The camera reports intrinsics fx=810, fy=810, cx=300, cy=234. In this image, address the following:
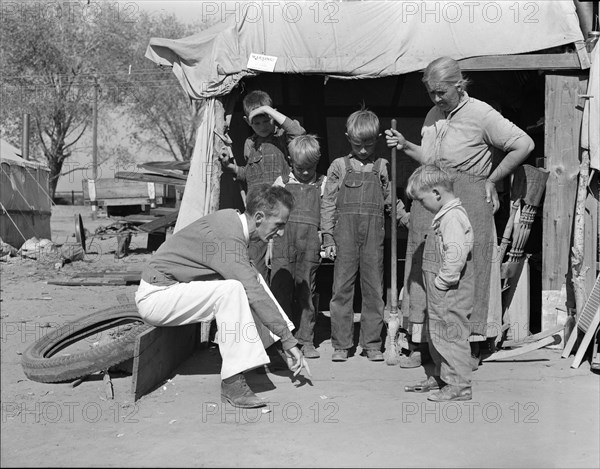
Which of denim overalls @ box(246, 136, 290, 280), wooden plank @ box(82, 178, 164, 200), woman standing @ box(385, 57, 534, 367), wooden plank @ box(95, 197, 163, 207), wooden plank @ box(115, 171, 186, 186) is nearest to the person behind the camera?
woman standing @ box(385, 57, 534, 367)

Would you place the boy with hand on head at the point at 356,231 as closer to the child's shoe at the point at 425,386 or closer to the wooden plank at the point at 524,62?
the child's shoe at the point at 425,386

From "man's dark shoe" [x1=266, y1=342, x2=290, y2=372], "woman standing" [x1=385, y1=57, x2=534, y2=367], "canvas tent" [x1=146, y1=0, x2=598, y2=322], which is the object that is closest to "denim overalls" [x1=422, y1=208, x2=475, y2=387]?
"woman standing" [x1=385, y1=57, x2=534, y2=367]

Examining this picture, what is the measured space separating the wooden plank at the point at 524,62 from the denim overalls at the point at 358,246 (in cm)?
119

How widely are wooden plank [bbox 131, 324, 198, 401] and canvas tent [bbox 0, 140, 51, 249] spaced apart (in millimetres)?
12048

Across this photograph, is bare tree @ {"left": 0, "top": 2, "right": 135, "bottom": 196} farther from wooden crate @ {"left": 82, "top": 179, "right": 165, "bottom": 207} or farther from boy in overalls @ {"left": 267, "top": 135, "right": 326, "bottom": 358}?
boy in overalls @ {"left": 267, "top": 135, "right": 326, "bottom": 358}

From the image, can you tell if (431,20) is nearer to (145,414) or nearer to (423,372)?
(423,372)

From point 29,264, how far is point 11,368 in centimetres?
934

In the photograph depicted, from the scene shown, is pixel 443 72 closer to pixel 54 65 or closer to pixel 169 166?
pixel 169 166

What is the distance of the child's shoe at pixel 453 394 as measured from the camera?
522 cm

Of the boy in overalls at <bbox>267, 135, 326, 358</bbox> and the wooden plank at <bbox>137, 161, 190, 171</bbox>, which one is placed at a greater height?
the wooden plank at <bbox>137, 161, 190, 171</bbox>

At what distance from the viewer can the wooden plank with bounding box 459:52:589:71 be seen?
21.4 feet

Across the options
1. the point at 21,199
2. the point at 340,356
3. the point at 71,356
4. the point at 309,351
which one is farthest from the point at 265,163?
the point at 21,199

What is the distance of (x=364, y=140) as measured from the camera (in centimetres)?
628

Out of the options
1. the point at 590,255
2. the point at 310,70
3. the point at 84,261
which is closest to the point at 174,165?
the point at 84,261
